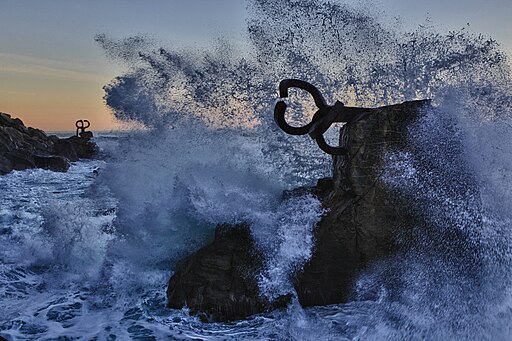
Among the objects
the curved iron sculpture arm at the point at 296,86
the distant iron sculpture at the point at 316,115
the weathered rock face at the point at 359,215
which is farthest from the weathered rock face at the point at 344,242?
the curved iron sculpture arm at the point at 296,86

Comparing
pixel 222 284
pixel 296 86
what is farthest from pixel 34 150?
pixel 296 86

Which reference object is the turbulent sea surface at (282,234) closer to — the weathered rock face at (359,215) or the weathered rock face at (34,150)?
the weathered rock face at (359,215)

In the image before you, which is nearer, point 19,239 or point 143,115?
point 19,239

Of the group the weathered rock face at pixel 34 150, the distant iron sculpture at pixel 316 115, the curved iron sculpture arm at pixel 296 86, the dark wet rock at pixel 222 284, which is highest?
the curved iron sculpture arm at pixel 296 86

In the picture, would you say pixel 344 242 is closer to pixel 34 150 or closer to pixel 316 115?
pixel 316 115

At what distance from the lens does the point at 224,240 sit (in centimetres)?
453

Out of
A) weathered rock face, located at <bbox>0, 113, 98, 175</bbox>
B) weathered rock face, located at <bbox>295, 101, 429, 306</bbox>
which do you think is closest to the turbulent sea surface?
weathered rock face, located at <bbox>295, 101, 429, 306</bbox>

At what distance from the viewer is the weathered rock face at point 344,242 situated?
13.3 ft

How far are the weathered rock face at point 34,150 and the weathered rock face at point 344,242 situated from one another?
1404cm

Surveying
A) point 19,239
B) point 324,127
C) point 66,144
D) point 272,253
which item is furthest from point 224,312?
point 66,144

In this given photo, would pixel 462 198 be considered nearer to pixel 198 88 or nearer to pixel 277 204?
pixel 277 204

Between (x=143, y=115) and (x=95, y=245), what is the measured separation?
3.87m

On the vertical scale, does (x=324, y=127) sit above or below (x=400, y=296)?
above

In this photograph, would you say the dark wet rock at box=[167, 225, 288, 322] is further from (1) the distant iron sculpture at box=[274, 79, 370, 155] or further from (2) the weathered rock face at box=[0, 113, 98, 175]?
(2) the weathered rock face at box=[0, 113, 98, 175]
